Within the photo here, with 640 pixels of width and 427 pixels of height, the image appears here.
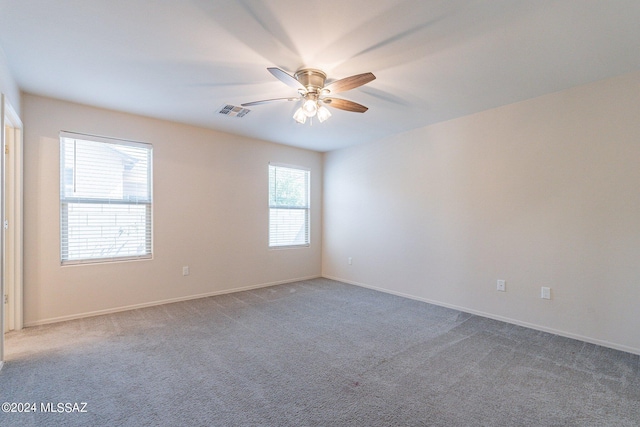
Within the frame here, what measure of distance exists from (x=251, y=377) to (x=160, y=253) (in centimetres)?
255

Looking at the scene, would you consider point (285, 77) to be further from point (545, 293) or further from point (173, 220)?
point (545, 293)

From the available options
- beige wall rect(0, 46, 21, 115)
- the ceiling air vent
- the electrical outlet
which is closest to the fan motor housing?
the ceiling air vent

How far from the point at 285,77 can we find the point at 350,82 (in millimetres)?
516

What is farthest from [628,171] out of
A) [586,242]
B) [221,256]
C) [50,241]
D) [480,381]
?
[50,241]

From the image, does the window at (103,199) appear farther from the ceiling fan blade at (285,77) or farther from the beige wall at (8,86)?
the ceiling fan blade at (285,77)

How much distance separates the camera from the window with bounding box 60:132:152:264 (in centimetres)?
346

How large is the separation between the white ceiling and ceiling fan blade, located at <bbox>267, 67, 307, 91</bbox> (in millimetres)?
216

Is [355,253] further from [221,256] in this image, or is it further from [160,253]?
[160,253]

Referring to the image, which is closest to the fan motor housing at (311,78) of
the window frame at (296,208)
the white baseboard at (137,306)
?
the window frame at (296,208)

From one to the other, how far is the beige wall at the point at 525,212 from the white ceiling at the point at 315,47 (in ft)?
1.30

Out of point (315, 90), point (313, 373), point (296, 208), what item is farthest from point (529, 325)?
point (296, 208)

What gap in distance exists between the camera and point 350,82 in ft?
7.83

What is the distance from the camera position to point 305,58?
2.47 metres

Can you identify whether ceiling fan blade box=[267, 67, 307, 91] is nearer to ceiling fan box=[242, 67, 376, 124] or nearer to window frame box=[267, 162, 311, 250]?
ceiling fan box=[242, 67, 376, 124]
